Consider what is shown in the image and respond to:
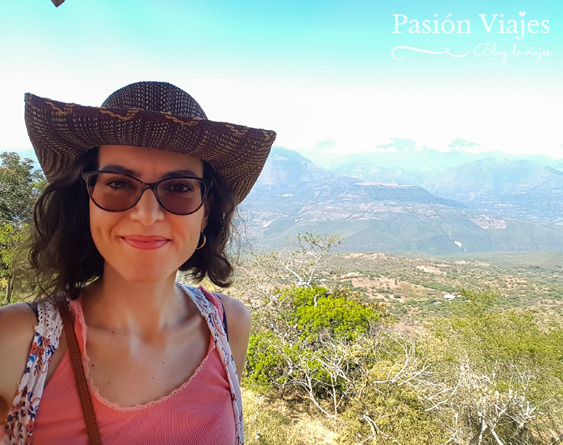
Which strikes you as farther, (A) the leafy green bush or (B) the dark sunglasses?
(A) the leafy green bush

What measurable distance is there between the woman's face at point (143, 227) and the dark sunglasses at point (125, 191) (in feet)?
0.05

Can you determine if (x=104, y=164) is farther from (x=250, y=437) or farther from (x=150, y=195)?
(x=250, y=437)

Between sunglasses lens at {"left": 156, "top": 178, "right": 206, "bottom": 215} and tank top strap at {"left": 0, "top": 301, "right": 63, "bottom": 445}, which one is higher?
sunglasses lens at {"left": 156, "top": 178, "right": 206, "bottom": 215}

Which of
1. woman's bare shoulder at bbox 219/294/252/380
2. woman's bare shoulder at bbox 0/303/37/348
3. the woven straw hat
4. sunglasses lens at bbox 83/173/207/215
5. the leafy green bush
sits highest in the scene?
the woven straw hat

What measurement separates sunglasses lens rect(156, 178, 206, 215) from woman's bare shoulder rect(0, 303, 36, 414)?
516 millimetres

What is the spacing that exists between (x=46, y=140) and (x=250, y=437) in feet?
27.5

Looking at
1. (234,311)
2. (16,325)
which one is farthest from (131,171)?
(234,311)

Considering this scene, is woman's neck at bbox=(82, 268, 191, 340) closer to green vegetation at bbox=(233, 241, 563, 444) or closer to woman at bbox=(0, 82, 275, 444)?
woman at bbox=(0, 82, 275, 444)

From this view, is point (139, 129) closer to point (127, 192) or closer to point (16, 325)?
point (127, 192)

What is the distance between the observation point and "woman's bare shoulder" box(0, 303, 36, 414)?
3.01ft

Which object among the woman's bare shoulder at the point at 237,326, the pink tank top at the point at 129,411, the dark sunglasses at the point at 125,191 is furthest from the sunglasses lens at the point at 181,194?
the woman's bare shoulder at the point at 237,326

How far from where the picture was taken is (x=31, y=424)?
914 mm

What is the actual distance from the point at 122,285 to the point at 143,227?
295mm

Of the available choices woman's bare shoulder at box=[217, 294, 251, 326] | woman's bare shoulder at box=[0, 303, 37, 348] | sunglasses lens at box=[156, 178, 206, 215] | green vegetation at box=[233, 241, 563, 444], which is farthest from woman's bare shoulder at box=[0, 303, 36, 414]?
green vegetation at box=[233, 241, 563, 444]
